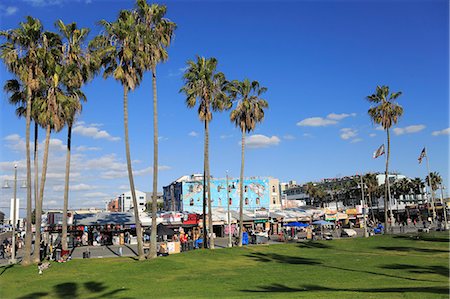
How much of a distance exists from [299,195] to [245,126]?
109 m

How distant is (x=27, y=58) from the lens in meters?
31.1

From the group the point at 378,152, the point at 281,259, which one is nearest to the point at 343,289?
the point at 281,259

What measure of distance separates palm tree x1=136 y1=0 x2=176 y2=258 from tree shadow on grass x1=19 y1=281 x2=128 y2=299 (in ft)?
31.9

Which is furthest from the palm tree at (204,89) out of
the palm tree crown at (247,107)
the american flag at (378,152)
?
the american flag at (378,152)

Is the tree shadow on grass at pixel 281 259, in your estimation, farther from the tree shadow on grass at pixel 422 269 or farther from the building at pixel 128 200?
the building at pixel 128 200

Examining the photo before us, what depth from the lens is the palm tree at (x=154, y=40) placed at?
3225 cm

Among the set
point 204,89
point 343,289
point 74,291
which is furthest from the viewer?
point 204,89

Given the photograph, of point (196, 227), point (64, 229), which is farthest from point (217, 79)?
point (196, 227)

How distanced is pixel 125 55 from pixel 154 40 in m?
2.65

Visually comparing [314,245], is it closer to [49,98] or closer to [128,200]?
[49,98]

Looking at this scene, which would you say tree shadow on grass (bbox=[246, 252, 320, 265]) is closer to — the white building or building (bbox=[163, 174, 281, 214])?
building (bbox=[163, 174, 281, 214])

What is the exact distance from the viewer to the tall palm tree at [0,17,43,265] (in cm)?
3062

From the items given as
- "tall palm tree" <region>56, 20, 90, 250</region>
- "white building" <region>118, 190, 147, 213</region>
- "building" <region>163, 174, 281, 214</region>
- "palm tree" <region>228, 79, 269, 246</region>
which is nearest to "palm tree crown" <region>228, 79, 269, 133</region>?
"palm tree" <region>228, 79, 269, 246</region>

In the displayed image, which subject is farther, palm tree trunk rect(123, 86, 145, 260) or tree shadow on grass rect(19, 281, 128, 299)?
palm tree trunk rect(123, 86, 145, 260)
